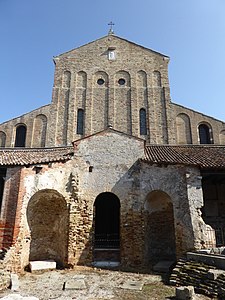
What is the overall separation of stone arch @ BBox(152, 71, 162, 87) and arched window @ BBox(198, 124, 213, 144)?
481 cm

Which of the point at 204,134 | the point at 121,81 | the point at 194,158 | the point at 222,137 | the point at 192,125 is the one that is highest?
the point at 121,81

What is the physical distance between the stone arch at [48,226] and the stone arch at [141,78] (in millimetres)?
12421

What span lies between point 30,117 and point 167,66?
39.3ft

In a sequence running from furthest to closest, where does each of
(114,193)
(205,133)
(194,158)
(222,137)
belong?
1. (205,133)
2. (222,137)
3. (194,158)
4. (114,193)

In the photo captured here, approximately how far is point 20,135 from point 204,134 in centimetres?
1403

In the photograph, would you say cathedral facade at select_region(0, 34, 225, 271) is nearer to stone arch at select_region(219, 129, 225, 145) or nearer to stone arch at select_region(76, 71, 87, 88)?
stone arch at select_region(219, 129, 225, 145)

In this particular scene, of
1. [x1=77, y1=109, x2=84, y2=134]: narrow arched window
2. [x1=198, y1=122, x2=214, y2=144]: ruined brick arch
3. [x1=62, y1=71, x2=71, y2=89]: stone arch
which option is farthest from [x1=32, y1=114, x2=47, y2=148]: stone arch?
[x1=198, y1=122, x2=214, y2=144]: ruined brick arch

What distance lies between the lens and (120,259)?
1148 cm

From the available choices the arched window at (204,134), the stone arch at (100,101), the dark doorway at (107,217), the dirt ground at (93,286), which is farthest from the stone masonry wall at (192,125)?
the dirt ground at (93,286)

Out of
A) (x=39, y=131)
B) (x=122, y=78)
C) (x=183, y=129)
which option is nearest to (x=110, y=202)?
(x=39, y=131)

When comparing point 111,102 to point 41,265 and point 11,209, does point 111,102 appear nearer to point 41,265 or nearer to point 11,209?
point 11,209

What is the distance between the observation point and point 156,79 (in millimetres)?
20641

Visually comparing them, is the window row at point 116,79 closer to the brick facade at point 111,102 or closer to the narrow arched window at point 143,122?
the brick facade at point 111,102

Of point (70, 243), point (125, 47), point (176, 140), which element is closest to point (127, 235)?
point (70, 243)
